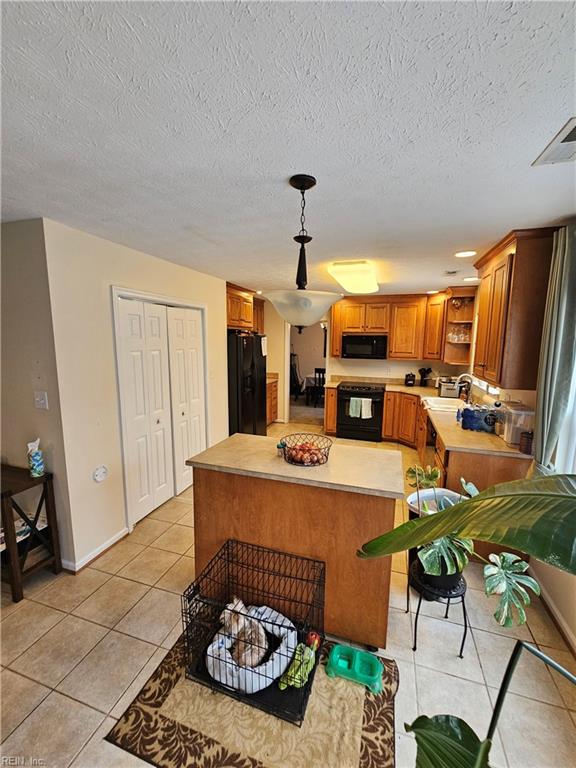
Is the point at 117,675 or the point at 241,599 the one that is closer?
the point at 117,675

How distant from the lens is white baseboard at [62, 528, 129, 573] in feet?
7.77

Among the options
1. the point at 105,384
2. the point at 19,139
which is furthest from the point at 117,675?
the point at 19,139

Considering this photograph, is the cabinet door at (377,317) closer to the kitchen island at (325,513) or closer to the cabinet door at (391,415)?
the cabinet door at (391,415)

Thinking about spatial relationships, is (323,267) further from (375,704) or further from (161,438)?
(375,704)

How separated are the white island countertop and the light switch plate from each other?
3.82 feet

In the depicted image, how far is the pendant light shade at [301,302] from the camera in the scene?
1.54 meters

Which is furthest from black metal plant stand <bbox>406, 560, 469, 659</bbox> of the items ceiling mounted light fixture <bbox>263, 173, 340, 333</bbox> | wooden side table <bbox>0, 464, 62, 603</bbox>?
wooden side table <bbox>0, 464, 62, 603</bbox>

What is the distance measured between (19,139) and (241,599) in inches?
97.7

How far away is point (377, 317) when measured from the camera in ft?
17.4

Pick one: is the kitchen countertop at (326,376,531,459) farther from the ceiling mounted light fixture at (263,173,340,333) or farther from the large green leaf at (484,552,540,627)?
the ceiling mounted light fixture at (263,173,340,333)

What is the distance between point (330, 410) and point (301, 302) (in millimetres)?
4187

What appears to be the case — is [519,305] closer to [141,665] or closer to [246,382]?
[141,665]

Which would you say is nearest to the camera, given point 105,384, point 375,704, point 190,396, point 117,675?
point 375,704

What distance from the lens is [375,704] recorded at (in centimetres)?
153
